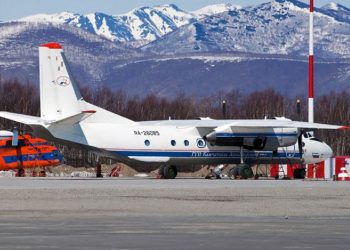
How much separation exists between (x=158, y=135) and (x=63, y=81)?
648cm

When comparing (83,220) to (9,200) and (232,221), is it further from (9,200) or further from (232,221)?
(9,200)

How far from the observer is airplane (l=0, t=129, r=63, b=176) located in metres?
91.4

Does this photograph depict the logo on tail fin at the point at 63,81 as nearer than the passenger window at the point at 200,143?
Yes

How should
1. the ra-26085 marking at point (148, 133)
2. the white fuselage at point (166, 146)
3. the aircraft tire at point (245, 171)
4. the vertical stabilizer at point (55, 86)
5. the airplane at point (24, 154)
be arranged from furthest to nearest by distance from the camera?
the airplane at point (24, 154) < the aircraft tire at point (245, 171) < the ra-26085 marking at point (148, 133) < the vertical stabilizer at point (55, 86) < the white fuselage at point (166, 146)

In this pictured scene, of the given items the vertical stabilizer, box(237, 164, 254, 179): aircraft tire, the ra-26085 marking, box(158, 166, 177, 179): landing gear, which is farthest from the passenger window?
the vertical stabilizer

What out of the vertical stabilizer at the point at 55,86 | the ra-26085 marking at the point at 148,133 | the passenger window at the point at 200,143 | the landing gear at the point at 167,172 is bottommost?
the landing gear at the point at 167,172

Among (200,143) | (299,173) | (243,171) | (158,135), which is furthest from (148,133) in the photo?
(299,173)

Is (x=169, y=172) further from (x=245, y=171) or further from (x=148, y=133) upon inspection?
(x=245, y=171)

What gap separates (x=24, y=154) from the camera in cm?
9181

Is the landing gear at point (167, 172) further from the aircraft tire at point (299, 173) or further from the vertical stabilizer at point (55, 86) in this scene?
the aircraft tire at point (299, 173)

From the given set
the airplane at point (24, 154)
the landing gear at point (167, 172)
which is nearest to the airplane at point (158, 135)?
the landing gear at point (167, 172)

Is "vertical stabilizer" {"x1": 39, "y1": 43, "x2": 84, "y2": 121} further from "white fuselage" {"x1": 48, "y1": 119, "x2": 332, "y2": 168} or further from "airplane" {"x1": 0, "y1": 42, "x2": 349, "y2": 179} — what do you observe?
"white fuselage" {"x1": 48, "y1": 119, "x2": 332, "y2": 168}

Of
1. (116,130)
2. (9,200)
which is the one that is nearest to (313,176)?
(116,130)

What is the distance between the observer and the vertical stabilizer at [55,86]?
7650cm
